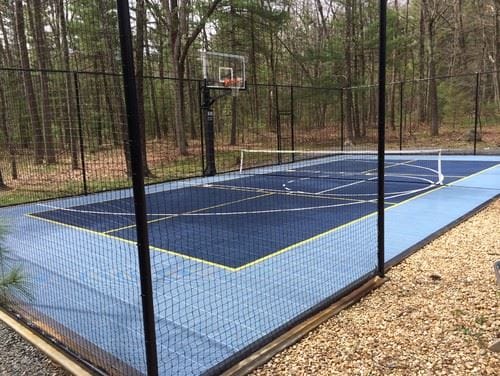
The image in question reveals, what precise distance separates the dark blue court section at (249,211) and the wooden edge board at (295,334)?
4.19ft

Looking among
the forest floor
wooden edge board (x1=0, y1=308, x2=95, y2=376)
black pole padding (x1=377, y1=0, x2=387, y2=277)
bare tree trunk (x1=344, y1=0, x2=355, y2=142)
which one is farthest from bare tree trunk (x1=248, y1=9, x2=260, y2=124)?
wooden edge board (x1=0, y1=308, x2=95, y2=376)

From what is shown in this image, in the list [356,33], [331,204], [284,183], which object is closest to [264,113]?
[356,33]

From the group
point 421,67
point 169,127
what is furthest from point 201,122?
point 421,67

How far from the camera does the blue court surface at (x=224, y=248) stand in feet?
9.61

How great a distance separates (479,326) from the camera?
2707 millimetres

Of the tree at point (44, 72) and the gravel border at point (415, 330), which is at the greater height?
the tree at point (44, 72)

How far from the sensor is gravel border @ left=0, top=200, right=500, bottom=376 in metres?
2.33

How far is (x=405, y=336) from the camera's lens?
2643mm

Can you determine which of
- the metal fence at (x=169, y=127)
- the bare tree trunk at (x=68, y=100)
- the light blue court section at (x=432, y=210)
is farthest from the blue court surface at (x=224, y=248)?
the bare tree trunk at (x=68, y=100)

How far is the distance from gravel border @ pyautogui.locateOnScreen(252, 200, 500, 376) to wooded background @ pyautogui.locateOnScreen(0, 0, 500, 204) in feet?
5.66

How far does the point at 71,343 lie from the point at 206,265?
1.73 metres

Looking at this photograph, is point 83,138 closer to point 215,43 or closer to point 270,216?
point 270,216

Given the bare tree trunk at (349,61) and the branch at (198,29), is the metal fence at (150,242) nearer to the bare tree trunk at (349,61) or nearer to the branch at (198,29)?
the branch at (198,29)

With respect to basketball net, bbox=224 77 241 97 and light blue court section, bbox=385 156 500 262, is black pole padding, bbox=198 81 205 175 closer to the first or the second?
basketball net, bbox=224 77 241 97
